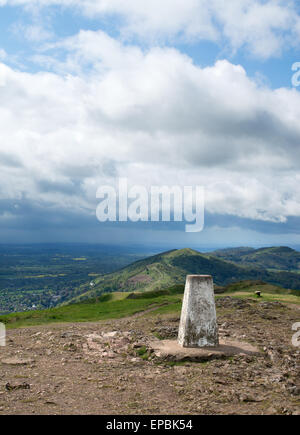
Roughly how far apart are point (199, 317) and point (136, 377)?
4260 mm

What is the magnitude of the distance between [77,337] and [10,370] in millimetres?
5742

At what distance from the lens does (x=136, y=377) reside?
1277 cm

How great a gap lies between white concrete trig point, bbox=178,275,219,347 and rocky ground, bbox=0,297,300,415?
4.61 feet

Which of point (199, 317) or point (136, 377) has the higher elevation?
point (199, 317)

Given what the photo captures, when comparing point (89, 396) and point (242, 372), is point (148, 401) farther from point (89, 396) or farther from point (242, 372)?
point (242, 372)

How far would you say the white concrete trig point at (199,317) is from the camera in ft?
50.6

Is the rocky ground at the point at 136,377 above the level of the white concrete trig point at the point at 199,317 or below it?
below

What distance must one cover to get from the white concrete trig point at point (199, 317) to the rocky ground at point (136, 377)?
1404mm

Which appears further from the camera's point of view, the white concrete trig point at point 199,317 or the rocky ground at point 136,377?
the white concrete trig point at point 199,317

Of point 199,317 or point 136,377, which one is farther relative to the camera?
A: point 199,317

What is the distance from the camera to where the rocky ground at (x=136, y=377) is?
9992mm
